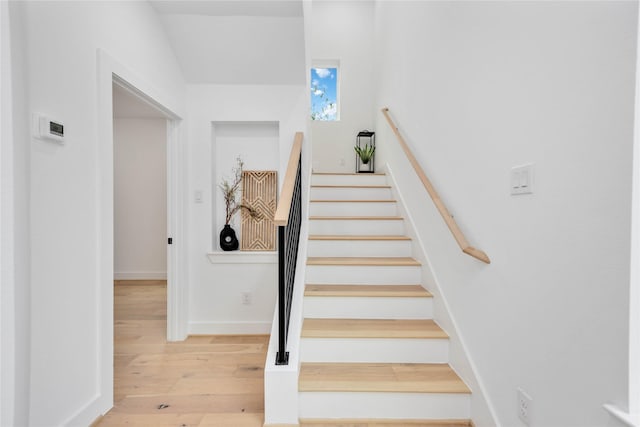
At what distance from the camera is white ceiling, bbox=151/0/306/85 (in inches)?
101

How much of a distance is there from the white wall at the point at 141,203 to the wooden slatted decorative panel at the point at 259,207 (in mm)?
2677

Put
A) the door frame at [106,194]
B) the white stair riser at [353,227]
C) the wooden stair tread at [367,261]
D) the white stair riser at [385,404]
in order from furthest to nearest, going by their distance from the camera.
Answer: the white stair riser at [353,227], the wooden stair tread at [367,261], the door frame at [106,194], the white stair riser at [385,404]

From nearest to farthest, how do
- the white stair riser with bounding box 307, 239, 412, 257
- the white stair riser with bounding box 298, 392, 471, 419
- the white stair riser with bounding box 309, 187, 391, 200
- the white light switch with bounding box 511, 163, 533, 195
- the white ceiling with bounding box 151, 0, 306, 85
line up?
1. the white light switch with bounding box 511, 163, 533, 195
2. the white stair riser with bounding box 298, 392, 471, 419
3. the white ceiling with bounding box 151, 0, 306, 85
4. the white stair riser with bounding box 307, 239, 412, 257
5. the white stair riser with bounding box 309, 187, 391, 200

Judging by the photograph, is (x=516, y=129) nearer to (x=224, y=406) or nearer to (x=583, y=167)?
(x=583, y=167)

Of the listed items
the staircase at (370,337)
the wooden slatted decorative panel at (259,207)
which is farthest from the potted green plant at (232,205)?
the staircase at (370,337)

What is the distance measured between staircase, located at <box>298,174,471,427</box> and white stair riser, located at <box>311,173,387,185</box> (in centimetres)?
66

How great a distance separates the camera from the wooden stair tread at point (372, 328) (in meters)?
1.94

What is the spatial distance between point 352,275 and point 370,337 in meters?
0.59

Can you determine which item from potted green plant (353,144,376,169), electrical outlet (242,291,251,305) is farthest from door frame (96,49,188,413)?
potted green plant (353,144,376,169)

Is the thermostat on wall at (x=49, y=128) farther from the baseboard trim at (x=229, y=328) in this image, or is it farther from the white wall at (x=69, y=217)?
the baseboard trim at (x=229, y=328)

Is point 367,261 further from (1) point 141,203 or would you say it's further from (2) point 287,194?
(1) point 141,203

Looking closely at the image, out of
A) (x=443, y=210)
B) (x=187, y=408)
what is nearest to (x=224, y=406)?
(x=187, y=408)

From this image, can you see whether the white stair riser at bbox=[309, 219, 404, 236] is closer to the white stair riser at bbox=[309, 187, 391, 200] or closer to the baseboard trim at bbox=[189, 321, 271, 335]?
the white stair riser at bbox=[309, 187, 391, 200]

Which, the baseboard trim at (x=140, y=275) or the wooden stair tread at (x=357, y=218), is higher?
the wooden stair tread at (x=357, y=218)
